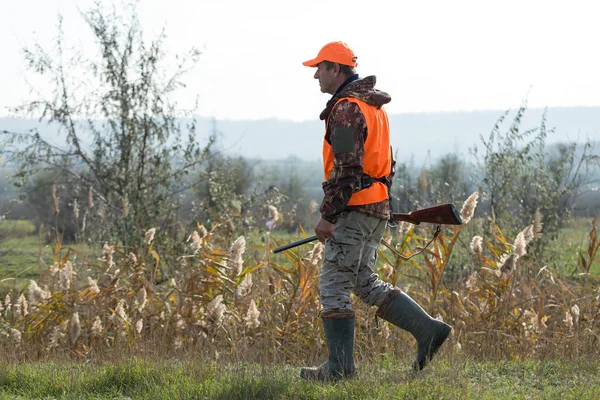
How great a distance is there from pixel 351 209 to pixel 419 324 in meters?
0.87

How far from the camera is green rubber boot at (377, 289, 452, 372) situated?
5027mm

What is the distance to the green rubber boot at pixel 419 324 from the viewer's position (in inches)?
198

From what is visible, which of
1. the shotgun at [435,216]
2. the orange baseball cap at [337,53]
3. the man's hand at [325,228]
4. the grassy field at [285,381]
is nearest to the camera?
the grassy field at [285,381]

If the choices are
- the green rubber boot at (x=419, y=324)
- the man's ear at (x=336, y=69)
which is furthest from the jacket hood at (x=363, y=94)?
the green rubber boot at (x=419, y=324)

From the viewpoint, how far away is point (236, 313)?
251 inches

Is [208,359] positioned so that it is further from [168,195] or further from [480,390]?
[168,195]

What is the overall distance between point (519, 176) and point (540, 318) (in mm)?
4476

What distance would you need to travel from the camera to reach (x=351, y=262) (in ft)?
16.0

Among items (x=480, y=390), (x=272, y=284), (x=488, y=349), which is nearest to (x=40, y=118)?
(x=272, y=284)

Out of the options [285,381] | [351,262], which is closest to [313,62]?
[351,262]

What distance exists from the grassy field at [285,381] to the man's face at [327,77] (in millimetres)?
1790

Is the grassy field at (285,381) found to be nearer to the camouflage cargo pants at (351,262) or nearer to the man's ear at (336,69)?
the camouflage cargo pants at (351,262)

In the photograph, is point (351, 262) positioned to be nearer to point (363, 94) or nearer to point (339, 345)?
point (339, 345)

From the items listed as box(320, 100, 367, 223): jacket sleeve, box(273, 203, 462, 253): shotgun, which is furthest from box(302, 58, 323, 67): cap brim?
box(273, 203, 462, 253): shotgun
